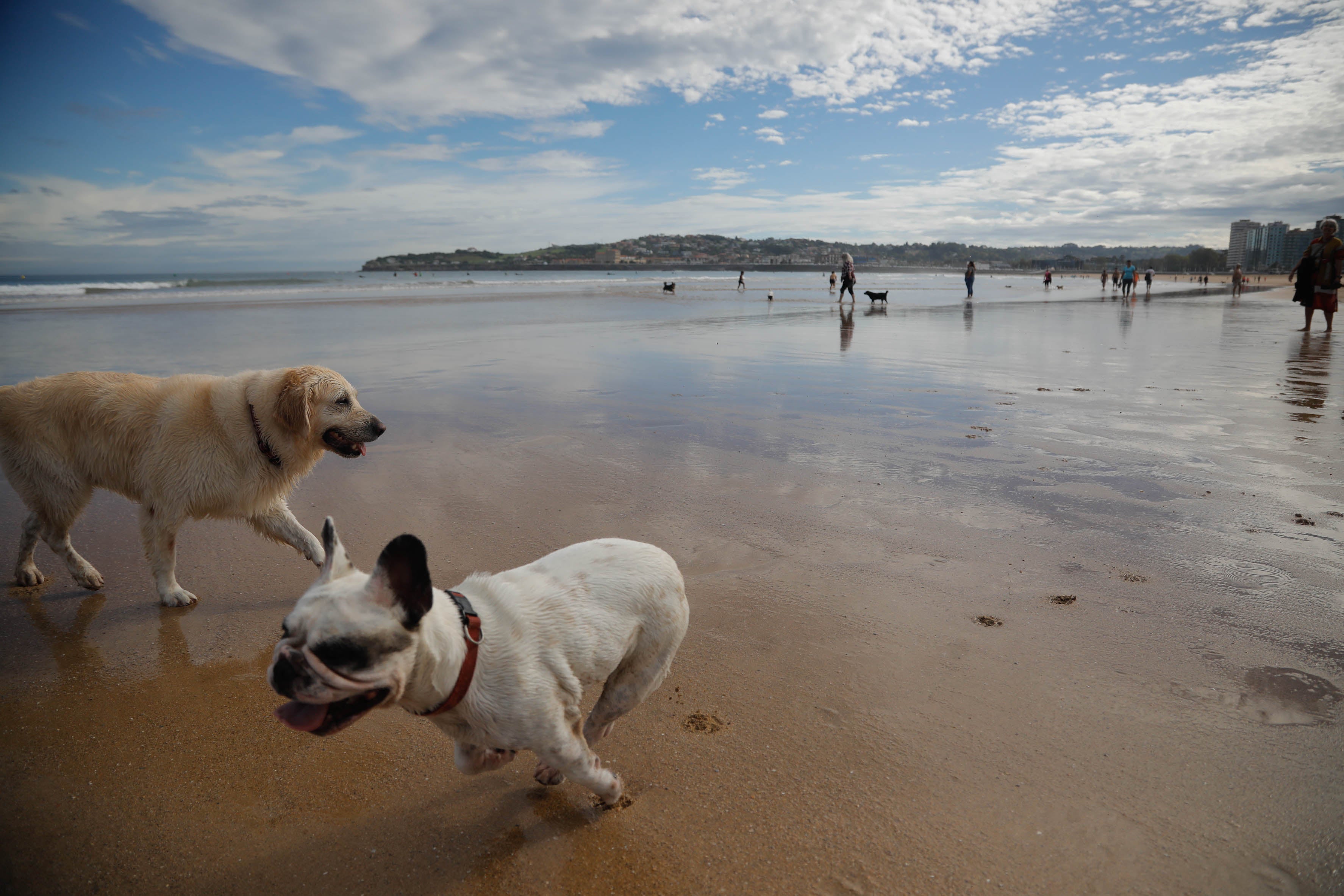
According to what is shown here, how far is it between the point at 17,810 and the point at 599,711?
8.04ft

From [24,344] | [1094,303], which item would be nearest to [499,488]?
[24,344]

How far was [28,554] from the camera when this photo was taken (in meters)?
5.14

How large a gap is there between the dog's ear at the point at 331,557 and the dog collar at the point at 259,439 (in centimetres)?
315

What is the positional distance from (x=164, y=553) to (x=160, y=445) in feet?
2.50

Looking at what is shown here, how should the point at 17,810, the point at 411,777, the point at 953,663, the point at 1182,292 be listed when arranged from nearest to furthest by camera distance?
the point at 17,810, the point at 411,777, the point at 953,663, the point at 1182,292

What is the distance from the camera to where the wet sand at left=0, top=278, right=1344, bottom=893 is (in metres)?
2.66

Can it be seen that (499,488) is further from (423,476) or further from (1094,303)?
(1094,303)

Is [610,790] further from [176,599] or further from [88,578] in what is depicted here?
[88,578]

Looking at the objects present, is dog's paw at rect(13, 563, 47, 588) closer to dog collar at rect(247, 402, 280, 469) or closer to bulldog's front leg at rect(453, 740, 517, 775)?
dog collar at rect(247, 402, 280, 469)

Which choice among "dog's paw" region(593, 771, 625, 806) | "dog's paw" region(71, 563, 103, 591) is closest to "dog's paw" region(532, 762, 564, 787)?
"dog's paw" region(593, 771, 625, 806)

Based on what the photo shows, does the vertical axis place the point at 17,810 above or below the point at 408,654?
below

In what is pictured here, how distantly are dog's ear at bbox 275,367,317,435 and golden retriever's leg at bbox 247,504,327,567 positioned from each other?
26.0 inches

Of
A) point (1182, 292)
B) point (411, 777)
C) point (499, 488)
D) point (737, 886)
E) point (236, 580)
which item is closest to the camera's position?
point (737, 886)

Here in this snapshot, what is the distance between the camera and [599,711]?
313 centimetres
